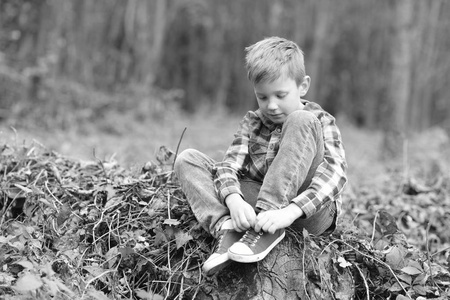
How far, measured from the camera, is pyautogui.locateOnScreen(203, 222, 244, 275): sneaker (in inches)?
98.0

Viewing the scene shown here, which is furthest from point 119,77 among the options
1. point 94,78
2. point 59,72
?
point 59,72

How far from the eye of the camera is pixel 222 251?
2564 millimetres

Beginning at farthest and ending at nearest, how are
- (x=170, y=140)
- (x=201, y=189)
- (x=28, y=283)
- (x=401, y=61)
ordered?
(x=170, y=140)
(x=401, y=61)
(x=201, y=189)
(x=28, y=283)

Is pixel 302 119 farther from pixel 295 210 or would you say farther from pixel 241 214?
pixel 241 214

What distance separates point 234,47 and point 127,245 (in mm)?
23942

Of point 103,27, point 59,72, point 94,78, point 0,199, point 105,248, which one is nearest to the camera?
point 105,248

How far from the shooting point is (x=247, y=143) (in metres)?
3.16

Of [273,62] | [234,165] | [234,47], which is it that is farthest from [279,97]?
[234,47]

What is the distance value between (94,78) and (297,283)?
18091 millimetres

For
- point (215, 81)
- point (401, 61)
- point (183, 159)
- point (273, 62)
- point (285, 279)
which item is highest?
point (273, 62)

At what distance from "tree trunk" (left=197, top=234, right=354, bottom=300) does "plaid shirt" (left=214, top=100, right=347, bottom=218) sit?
26 cm

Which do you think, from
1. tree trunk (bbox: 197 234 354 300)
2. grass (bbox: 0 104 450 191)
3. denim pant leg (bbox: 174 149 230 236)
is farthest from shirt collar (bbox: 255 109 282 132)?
grass (bbox: 0 104 450 191)

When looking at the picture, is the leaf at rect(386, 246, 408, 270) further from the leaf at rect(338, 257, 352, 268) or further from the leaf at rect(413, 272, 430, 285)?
the leaf at rect(338, 257, 352, 268)

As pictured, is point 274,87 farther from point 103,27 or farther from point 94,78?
point 103,27
